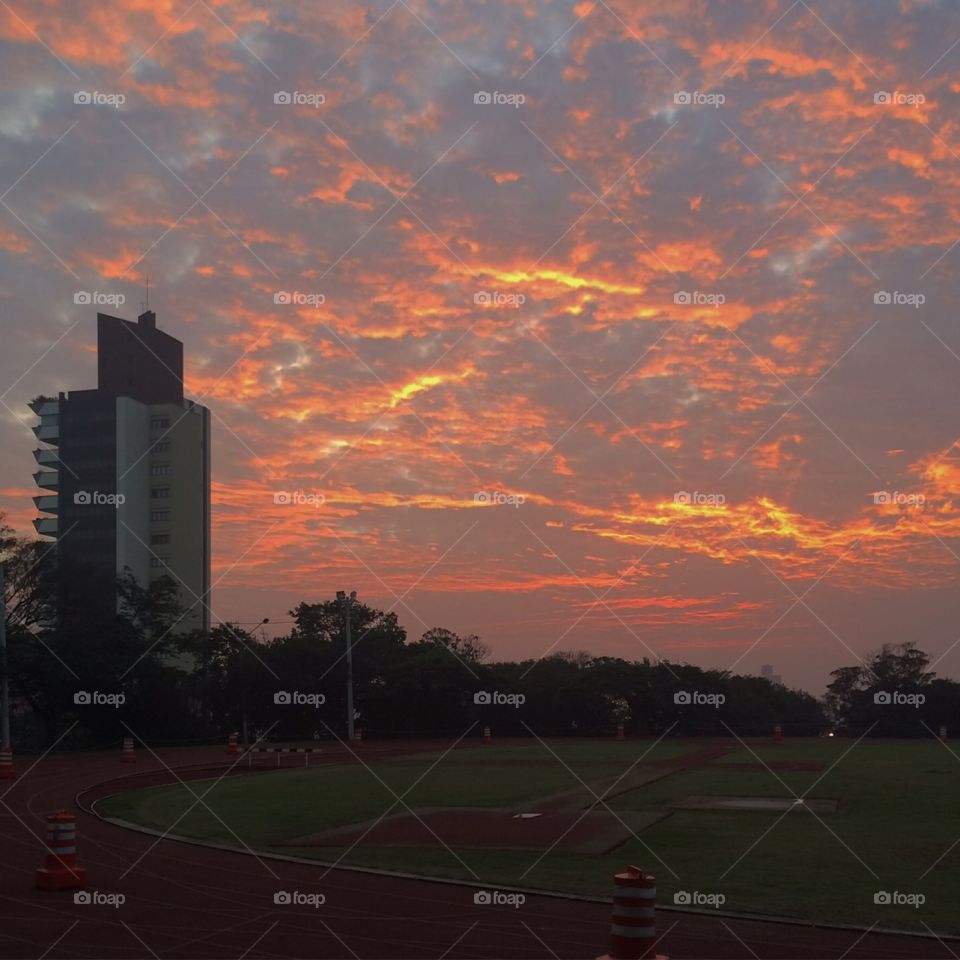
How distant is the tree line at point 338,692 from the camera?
190ft

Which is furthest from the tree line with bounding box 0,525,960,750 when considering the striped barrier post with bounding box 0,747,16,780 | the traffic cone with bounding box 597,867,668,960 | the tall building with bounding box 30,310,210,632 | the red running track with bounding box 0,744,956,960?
the traffic cone with bounding box 597,867,668,960

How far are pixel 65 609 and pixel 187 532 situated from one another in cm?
5105

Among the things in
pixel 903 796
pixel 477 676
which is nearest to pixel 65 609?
pixel 477 676

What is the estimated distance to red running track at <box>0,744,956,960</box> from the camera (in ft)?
37.6

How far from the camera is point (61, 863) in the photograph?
14844 millimetres

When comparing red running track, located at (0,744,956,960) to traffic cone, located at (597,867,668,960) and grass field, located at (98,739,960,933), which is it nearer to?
grass field, located at (98,739,960,933)

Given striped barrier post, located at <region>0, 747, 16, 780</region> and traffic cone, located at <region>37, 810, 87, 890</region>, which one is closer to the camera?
traffic cone, located at <region>37, 810, 87, 890</region>

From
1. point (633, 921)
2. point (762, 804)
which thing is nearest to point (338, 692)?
point (762, 804)

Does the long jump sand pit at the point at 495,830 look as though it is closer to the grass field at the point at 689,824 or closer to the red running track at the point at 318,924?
the grass field at the point at 689,824

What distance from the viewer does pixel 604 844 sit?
18.7 meters

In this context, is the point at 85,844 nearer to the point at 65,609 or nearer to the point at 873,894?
the point at 873,894

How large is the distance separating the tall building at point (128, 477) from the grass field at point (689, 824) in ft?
236

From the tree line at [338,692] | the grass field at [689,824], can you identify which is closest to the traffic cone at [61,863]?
the grass field at [689,824]

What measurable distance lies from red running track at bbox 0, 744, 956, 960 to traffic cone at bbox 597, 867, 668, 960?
4.46 feet
